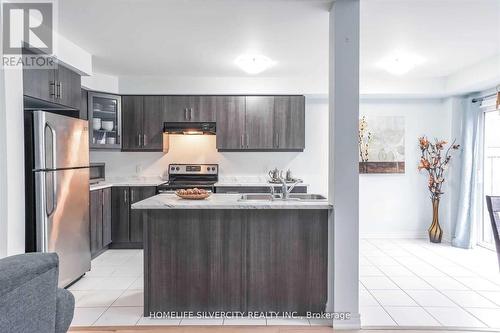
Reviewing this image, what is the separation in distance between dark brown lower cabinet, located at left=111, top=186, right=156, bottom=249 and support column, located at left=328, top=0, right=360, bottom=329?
9.75 ft

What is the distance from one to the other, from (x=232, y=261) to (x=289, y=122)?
2.83 m

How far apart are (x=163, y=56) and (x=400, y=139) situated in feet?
12.8

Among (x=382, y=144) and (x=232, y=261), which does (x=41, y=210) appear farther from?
(x=382, y=144)

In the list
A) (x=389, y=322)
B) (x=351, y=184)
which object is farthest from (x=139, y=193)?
(x=389, y=322)

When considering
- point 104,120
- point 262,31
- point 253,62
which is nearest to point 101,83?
point 104,120

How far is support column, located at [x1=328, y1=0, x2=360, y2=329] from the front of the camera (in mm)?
2510

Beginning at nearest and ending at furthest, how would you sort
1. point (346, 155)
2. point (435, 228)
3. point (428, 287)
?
point (346, 155), point (428, 287), point (435, 228)

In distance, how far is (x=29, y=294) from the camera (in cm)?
118

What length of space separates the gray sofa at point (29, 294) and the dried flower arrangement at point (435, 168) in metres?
5.22

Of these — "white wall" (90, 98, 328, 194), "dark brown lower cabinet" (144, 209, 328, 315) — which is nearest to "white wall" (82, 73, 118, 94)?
"white wall" (90, 98, 328, 194)

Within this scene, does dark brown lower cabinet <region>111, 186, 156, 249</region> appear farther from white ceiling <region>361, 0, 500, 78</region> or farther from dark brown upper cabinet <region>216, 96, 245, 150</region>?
white ceiling <region>361, 0, 500, 78</region>

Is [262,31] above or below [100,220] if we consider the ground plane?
above

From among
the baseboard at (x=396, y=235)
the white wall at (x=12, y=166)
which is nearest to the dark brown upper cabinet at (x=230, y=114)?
the baseboard at (x=396, y=235)

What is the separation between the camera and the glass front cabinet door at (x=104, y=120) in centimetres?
457
